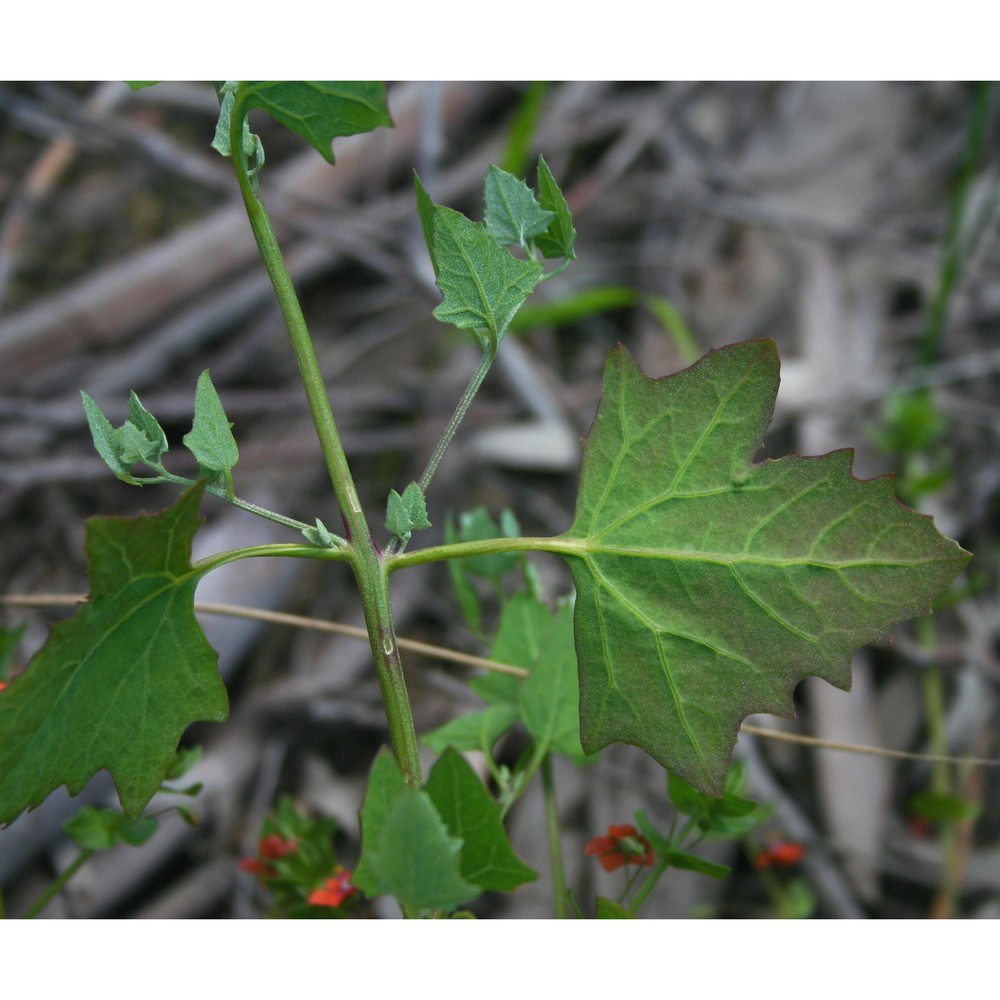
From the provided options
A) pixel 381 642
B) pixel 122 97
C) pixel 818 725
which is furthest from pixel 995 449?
pixel 122 97

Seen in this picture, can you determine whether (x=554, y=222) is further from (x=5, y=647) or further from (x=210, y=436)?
(x=5, y=647)

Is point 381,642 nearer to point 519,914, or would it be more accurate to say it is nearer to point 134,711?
point 134,711

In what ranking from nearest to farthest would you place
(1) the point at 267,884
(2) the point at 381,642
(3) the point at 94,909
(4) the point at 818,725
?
(2) the point at 381,642
(1) the point at 267,884
(3) the point at 94,909
(4) the point at 818,725

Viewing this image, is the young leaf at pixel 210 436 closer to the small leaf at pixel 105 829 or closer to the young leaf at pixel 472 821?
the young leaf at pixel 472 821

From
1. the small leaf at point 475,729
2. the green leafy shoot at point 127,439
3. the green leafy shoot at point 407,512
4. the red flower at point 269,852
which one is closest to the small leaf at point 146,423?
the green leafy shoot at point 127,439

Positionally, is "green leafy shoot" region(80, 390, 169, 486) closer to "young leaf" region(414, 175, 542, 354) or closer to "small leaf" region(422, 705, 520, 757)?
"young leaf" region(414, 175, 542, 354)

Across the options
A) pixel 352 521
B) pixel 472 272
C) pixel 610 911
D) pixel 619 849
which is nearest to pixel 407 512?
pixel 352 521

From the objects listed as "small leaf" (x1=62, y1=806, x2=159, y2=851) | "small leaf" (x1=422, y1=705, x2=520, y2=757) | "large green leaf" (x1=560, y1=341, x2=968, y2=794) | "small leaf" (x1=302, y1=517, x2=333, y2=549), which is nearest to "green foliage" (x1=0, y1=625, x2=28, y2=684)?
"small leaf" (x1=62, y1=806, x2=159, y2=851)
